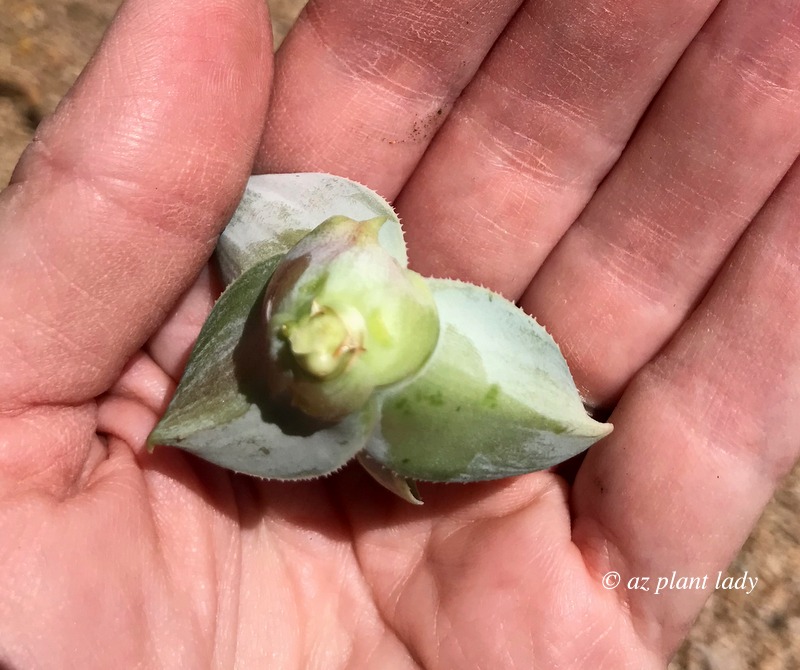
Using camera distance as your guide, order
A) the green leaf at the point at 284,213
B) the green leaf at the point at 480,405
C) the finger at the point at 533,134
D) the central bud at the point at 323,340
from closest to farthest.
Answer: the central bud at the point at 323,340 < the green leaf at the point at 480,405 < the green leaf at the point at 284,213 < the finger at the point at 533,134

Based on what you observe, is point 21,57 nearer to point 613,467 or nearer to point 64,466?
point 64,466

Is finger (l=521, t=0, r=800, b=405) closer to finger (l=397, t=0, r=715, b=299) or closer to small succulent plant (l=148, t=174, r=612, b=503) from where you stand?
finger (l=397, t=0, r=715, b=299)

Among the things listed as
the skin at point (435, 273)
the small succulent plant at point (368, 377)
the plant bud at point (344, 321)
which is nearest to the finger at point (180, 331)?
the skin at point (435, 273)

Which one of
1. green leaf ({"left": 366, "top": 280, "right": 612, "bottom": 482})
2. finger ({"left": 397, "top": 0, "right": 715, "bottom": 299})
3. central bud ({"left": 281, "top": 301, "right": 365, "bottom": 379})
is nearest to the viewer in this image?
central bud ({"left": 281, "top": 301, "right": 365, "bottom": 379})

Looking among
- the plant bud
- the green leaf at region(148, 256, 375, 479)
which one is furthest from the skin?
the plant bud

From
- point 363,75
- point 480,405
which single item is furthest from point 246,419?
point 363,75

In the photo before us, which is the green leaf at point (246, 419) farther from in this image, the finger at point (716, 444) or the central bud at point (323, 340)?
the finger at point (716, 444)
